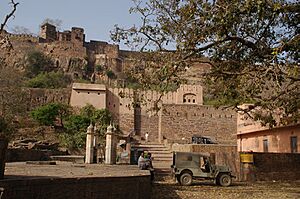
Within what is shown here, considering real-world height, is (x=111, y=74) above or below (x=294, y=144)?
above

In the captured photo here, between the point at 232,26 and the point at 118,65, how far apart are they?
52.8 metres

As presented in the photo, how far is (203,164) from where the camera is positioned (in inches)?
541

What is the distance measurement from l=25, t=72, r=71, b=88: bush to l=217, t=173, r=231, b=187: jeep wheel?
35.1 meters

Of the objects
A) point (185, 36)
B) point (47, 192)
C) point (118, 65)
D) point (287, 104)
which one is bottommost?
point (47, 192)

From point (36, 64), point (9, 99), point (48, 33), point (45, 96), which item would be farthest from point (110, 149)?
point (48, 33)

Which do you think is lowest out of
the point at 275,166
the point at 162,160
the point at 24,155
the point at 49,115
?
the point at 275,166

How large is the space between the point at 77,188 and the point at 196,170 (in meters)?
8.29

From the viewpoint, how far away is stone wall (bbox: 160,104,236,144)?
3719cm

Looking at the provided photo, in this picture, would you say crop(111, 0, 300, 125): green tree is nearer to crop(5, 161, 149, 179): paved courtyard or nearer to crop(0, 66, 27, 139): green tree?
crop(5, 161, 149, 179): paved courtyard

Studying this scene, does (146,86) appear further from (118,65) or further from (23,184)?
(118,65)

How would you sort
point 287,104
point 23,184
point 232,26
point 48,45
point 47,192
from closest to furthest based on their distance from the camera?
point 23,184 → point 47,192 → point 232,26 → point 287,104 → point 48,45

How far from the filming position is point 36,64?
54625mm

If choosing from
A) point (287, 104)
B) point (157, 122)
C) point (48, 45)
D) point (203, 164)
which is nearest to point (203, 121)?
point (157, 122)

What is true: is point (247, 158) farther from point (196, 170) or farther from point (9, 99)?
point (9, 99)
